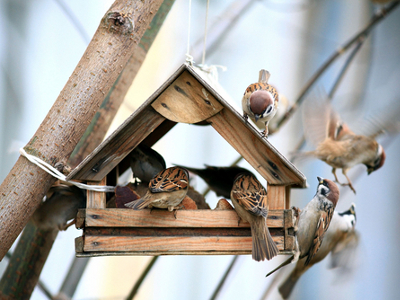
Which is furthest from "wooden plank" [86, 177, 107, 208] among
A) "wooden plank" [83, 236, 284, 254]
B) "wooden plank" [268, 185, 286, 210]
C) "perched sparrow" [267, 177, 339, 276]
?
"perched sparrow" [267, 177, 339, 276]

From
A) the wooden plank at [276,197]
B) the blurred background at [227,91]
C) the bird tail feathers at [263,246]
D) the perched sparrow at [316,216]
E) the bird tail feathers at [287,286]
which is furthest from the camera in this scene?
the blurred background at [227,91]

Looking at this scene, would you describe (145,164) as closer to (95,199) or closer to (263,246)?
(95,199)

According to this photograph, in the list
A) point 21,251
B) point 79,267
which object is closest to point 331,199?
point 79,267

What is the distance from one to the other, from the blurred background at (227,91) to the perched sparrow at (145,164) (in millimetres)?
1546

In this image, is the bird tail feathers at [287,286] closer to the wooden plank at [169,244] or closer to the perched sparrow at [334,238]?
the perched sparrow at [334,238]

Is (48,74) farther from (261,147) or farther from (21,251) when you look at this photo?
(261,147)

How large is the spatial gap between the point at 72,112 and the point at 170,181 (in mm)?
488

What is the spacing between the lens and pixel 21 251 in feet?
6.40

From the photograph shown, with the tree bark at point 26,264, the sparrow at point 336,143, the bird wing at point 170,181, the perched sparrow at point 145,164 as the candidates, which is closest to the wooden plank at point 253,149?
the bird wing at point 170,181

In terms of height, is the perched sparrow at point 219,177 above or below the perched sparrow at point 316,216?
above

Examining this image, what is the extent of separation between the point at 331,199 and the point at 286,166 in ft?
2.21

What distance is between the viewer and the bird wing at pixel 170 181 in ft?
4.61

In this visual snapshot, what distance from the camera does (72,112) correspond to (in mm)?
1604

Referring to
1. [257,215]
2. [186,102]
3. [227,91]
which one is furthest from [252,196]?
[227,91]
